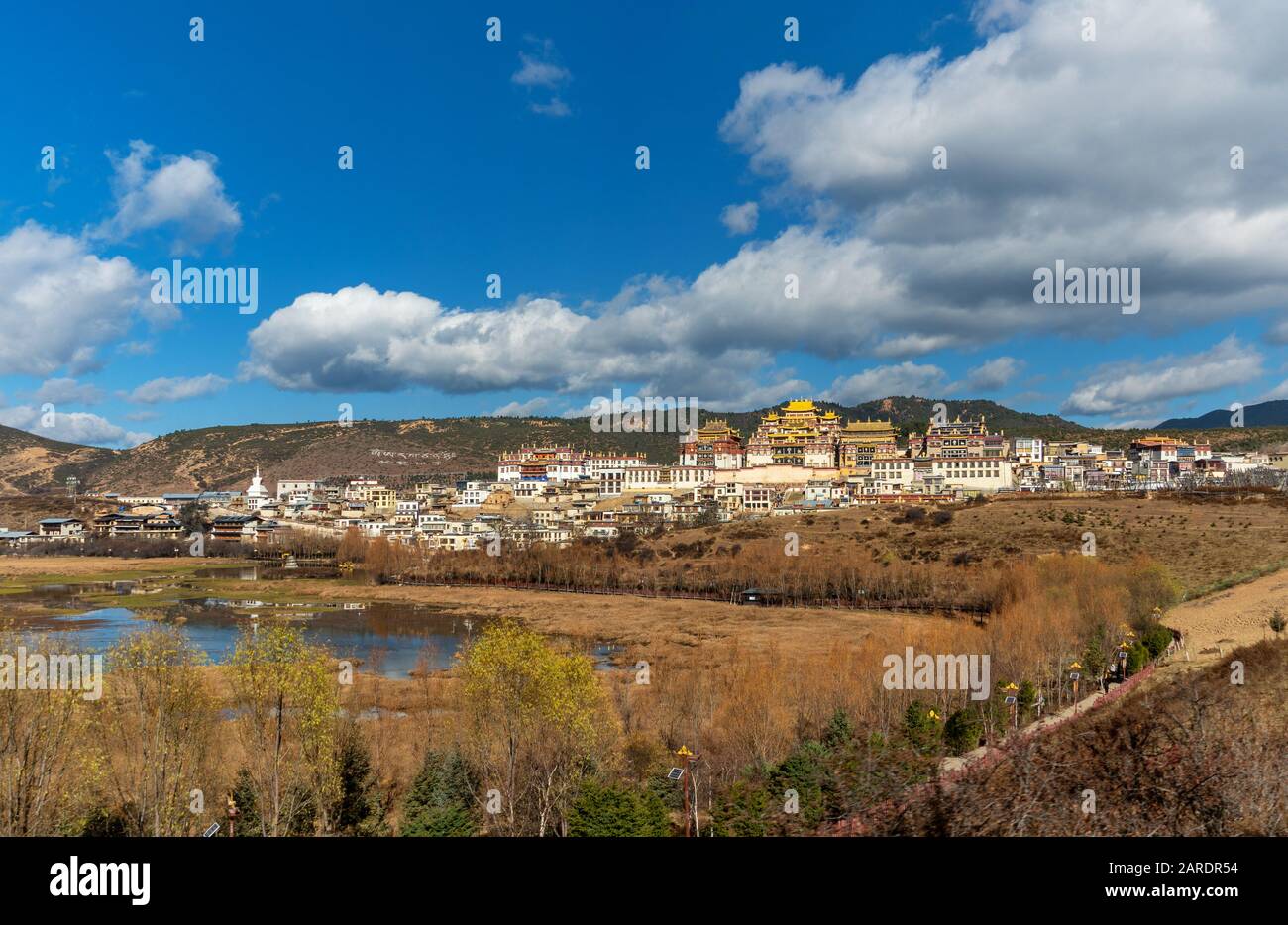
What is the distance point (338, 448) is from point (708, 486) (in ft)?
312

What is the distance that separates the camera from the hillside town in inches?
3342

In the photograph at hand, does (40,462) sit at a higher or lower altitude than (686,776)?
higher

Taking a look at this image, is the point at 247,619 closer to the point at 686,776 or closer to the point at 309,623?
the point at 309,623

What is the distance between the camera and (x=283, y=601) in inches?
2195

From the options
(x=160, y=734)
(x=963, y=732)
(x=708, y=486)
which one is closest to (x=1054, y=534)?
(x=708, y=486)

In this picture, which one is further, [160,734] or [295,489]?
[295,489]

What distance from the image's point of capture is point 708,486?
95562 mm

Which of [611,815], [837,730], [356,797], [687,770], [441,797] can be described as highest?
[611,815]

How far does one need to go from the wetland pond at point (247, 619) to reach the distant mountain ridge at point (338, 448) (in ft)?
291

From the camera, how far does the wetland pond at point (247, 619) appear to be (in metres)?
37.4

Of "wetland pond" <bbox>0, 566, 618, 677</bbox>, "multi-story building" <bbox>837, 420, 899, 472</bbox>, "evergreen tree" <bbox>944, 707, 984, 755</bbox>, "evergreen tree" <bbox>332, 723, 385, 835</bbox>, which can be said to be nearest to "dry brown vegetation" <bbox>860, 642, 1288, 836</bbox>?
"evergreen tree" <bbox>944, 707, 984, 755</bbox>
